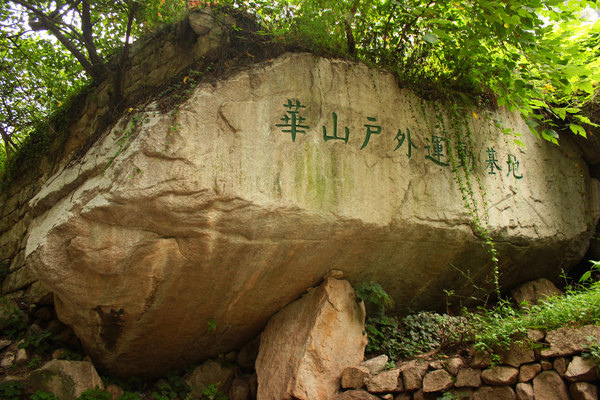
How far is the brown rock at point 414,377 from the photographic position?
3.52 m

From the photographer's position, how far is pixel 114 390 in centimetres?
423

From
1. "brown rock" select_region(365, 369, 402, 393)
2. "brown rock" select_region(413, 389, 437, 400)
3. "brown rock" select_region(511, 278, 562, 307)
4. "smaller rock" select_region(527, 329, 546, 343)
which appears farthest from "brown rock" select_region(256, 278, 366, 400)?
"brown rock" select_region(511, 278, 562, 307)

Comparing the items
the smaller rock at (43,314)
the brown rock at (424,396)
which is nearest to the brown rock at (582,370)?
the brown rock at (424,396)

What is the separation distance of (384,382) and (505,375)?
101cm

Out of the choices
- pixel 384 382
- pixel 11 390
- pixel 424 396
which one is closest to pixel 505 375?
pixel 424 396

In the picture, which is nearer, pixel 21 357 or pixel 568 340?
pixel 568 340

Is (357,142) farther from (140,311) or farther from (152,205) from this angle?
(140,311)

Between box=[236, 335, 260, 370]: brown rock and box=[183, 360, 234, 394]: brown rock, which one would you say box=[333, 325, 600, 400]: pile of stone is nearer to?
box=[236, 335, 260, 370]: brown rock

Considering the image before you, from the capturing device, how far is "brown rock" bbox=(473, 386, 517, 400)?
3131 millimetres

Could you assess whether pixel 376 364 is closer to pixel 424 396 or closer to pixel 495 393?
pixel 424 396

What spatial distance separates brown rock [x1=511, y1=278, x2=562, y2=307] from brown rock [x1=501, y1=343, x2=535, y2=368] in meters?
2.71

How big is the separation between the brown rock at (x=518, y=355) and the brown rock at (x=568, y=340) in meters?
0.11

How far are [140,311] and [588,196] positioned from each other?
6.36 metres

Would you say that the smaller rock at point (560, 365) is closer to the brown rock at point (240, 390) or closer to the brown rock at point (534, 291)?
the brown rock at point (534, 291)
